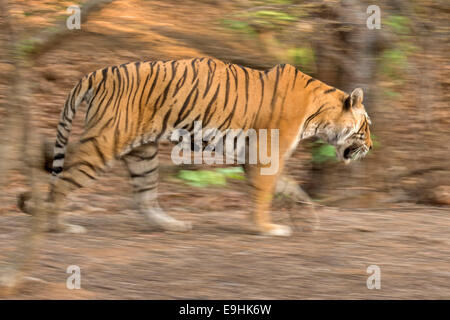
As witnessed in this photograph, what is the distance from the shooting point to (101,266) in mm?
5109

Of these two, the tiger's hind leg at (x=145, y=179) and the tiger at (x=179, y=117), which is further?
the tiger's hind leg at (x=145, y=179)

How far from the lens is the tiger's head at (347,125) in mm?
6723

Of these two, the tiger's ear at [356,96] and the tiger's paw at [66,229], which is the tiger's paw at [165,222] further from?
the tiger's ear at [356,96]

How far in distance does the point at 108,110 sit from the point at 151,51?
5821mm

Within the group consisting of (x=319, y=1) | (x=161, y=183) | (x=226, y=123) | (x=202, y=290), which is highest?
(x=319, y=1)

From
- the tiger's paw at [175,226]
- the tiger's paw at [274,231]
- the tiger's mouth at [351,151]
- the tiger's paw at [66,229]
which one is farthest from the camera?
the tiger's mouth at [351,151]

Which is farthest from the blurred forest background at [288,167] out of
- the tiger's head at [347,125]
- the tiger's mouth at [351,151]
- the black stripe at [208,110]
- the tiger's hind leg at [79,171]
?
the black stripe at [208,110]

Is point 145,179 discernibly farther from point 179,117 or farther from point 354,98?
point 354,98

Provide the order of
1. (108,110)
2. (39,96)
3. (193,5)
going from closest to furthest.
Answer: (108,110) < (39,96) < (193,5)

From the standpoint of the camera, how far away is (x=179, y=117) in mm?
6363

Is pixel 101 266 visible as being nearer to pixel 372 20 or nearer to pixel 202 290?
pixel 202 290

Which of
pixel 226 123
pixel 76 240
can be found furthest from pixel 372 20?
pixel 76 240

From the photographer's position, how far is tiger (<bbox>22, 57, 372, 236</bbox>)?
6242 millimetres

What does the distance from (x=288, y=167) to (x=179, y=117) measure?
447 cm
